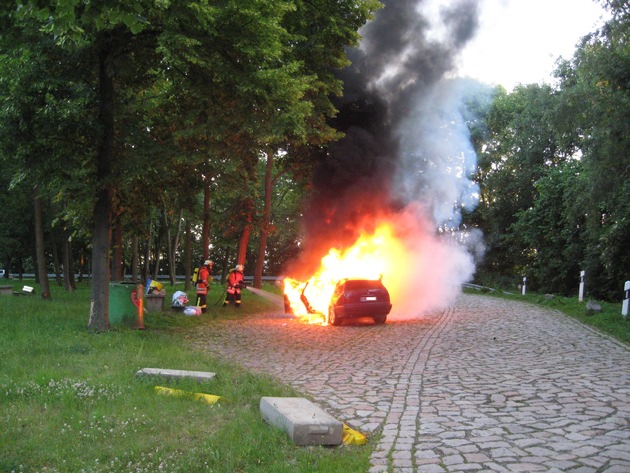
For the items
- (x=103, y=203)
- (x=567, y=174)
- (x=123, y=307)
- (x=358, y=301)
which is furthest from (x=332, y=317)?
(x=567, y=174)

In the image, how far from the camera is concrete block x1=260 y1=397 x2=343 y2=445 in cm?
529

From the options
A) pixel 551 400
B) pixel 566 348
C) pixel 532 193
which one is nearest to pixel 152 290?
pixel 566 348

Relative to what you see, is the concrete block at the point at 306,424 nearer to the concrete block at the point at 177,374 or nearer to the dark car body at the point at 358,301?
the concrete block at the point at 177,374

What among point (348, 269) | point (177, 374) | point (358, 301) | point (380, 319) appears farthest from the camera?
point (348, 269)

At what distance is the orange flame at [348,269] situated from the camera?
1966cm

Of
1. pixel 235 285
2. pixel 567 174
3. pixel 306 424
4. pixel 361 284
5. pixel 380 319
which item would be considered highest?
pixel 567 174

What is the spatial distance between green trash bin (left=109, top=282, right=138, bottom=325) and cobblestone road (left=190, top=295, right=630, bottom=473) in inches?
Answer: 71.6

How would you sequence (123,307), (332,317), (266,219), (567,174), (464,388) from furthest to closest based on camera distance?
(567,174) → (266,219) → (332,317) → (123,307) → (464,388)

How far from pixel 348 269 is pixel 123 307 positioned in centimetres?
955

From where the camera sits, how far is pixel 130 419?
19.2 feet

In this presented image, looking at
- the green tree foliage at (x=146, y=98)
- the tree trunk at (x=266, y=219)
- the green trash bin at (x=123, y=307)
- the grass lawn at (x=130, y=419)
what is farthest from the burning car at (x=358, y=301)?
the tree trunk at (x=266, y=219)

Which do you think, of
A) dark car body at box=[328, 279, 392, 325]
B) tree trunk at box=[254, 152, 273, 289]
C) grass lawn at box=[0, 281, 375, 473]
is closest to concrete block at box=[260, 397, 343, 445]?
grass lawn at box=[0, 281, 375, 473]

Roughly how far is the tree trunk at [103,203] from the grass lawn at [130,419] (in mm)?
2547

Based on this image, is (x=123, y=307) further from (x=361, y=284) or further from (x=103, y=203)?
(x=361, y=284)
